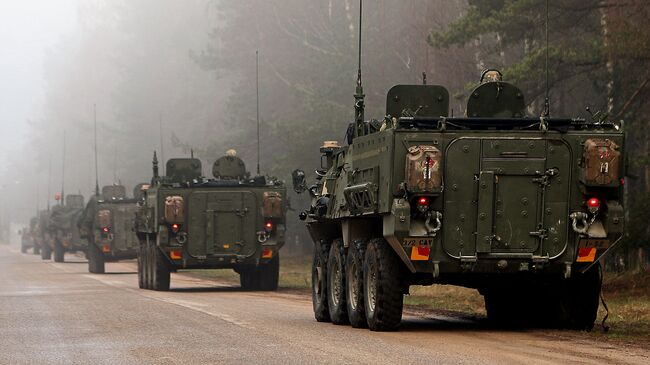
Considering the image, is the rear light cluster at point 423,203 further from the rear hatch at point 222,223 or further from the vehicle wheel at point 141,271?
the vehicle wheel at point 141,271

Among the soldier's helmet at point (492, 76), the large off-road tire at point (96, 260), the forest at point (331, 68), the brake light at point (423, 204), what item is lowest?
the large off-road tire at point (96, 260)

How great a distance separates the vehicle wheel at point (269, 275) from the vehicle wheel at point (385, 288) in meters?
14.9

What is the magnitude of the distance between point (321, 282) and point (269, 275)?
473 inches

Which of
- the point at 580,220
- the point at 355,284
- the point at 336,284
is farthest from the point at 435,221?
the point at 336,284

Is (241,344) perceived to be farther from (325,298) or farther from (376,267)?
(325,298)

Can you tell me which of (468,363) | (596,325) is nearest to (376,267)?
(596,325)

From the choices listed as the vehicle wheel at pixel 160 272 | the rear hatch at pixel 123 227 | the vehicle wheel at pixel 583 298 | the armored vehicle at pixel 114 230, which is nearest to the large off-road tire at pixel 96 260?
the armored vehicle at pixel 114 230

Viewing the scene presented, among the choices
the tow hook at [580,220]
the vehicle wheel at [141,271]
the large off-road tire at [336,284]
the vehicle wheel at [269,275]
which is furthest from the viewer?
the vehicle wheel at [141,271]

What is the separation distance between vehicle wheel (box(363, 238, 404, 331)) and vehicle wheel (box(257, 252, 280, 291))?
14890 millimetres

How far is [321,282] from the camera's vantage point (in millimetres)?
20875

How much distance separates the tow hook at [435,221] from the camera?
1680 cm

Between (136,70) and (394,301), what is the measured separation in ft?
343

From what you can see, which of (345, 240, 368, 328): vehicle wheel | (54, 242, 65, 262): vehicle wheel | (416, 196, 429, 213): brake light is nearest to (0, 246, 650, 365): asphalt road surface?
(345, 240, 368, 328): vehicle wheel

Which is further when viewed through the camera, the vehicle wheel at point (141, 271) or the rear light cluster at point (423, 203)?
the vehicle wheel at point (141, 271)
